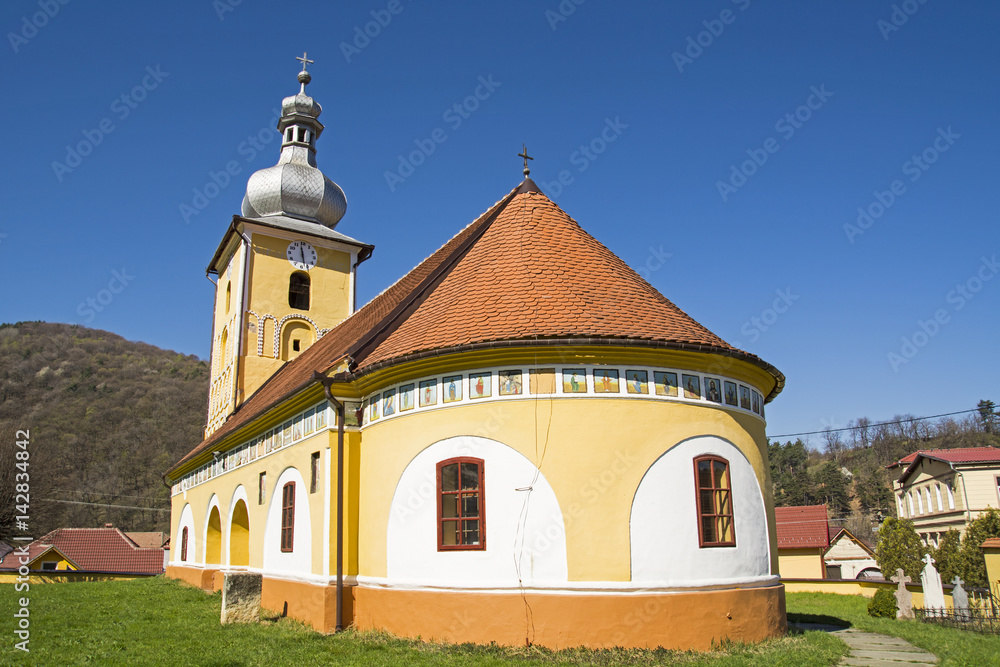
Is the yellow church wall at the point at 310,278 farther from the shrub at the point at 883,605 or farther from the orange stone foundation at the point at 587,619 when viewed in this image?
the shrub at the point at 883,605

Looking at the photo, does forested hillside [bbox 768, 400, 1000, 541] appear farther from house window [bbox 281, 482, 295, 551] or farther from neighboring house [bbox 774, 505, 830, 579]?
house window [bbox 281, 482, 295, 551]

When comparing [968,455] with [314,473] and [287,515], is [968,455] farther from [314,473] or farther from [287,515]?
[314,473]

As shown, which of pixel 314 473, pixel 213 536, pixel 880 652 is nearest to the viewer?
pixel 880 652

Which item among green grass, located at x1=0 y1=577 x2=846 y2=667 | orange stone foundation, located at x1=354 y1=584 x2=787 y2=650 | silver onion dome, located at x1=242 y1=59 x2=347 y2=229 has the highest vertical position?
silver onion dome, located at x1=242 y1=59 x2=347 y2=229

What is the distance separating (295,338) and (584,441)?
53.4 ft

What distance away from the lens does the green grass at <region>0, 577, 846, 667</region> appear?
9.53m

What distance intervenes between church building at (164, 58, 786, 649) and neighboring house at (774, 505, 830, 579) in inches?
814

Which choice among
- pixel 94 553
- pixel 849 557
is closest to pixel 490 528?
pixel 94 553

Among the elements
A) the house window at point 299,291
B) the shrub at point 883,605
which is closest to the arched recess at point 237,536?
the house window at point 299,291

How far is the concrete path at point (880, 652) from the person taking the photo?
10.2 m

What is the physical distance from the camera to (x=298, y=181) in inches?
1025

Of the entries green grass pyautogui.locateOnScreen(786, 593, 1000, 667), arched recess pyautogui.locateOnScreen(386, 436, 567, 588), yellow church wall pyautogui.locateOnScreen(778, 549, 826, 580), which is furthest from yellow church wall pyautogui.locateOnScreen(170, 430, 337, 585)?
yellow church wall pyautogui.locateOnScreen(778, 549, 826, 580)

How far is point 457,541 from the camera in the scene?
11.2 meters

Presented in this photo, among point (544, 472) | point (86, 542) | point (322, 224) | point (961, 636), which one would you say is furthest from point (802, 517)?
point (86, 542)
